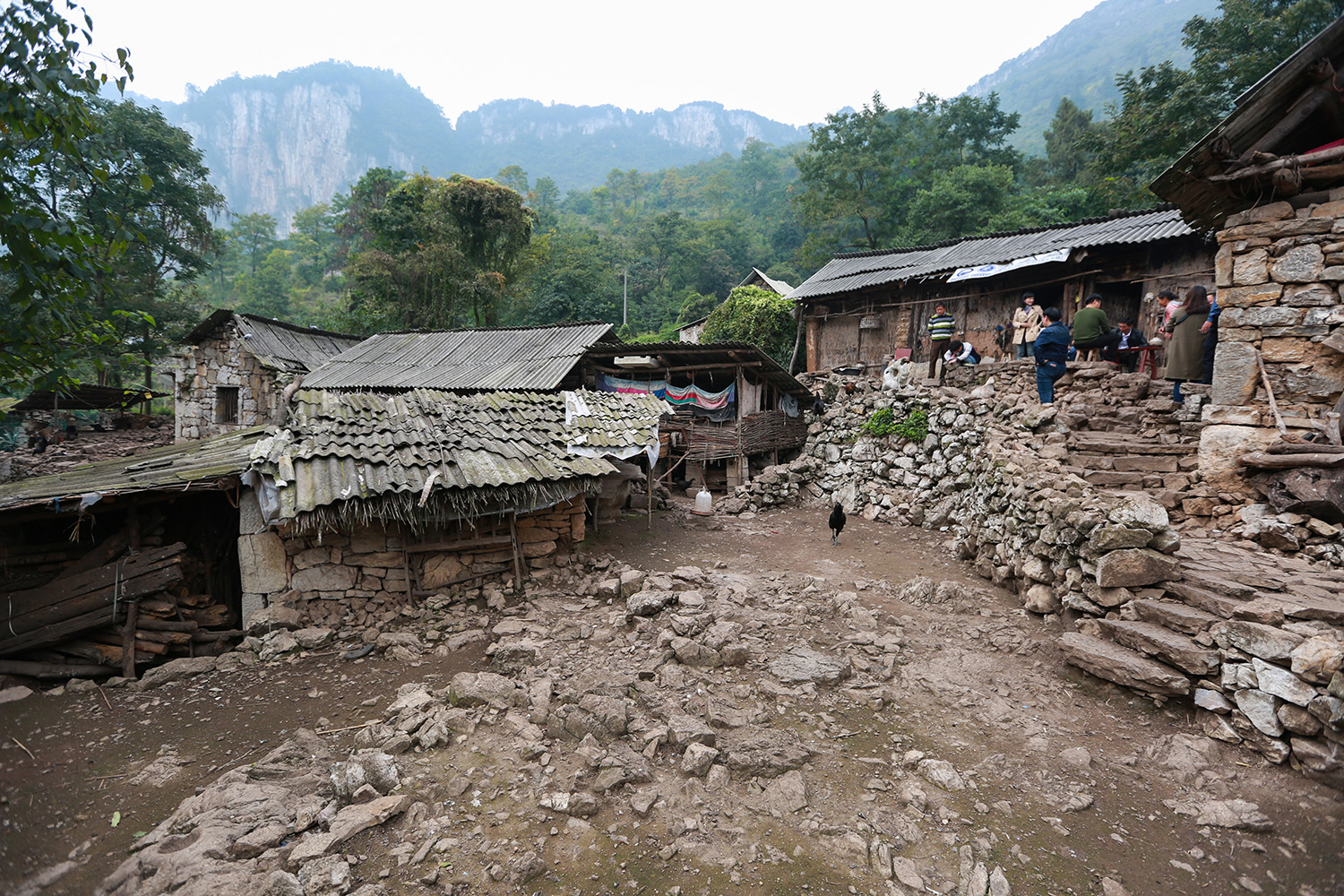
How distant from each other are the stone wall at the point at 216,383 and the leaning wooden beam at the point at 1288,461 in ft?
80.2

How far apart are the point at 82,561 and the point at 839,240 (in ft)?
116

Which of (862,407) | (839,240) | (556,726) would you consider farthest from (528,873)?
(839,240)

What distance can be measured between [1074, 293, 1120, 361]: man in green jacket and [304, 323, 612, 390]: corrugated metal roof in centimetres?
1143

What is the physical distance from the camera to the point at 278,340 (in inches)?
785

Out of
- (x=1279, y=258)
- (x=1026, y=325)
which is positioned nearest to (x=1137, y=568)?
(x=1279, y=258)

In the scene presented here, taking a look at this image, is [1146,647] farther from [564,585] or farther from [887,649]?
[564,585]

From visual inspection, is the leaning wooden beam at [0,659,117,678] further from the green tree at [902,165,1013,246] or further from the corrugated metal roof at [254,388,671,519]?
the green tree at [902,165,1013,246]

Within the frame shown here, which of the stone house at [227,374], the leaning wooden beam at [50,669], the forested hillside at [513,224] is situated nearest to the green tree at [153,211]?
the forested hillside at [513,224]

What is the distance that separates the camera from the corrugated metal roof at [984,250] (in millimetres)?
13688

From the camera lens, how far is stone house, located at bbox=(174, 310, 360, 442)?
→ 18953mm

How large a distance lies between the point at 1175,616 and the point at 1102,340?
6.62m

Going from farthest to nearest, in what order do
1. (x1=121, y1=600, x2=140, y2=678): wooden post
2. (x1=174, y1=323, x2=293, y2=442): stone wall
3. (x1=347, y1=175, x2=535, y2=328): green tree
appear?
(x1=347, y1=175, x2=535, y2=328): green tree → (x1=174, y1=323, x2=293, y2=442): stone wall → (x1=121, y1=600, x2=140, y2=678): wooden post

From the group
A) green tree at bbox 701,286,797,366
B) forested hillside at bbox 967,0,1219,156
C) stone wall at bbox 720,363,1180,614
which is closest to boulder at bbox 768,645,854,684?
stone wall at bbox 720,363,1180,614

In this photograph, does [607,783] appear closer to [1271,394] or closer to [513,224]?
[1271,394]
